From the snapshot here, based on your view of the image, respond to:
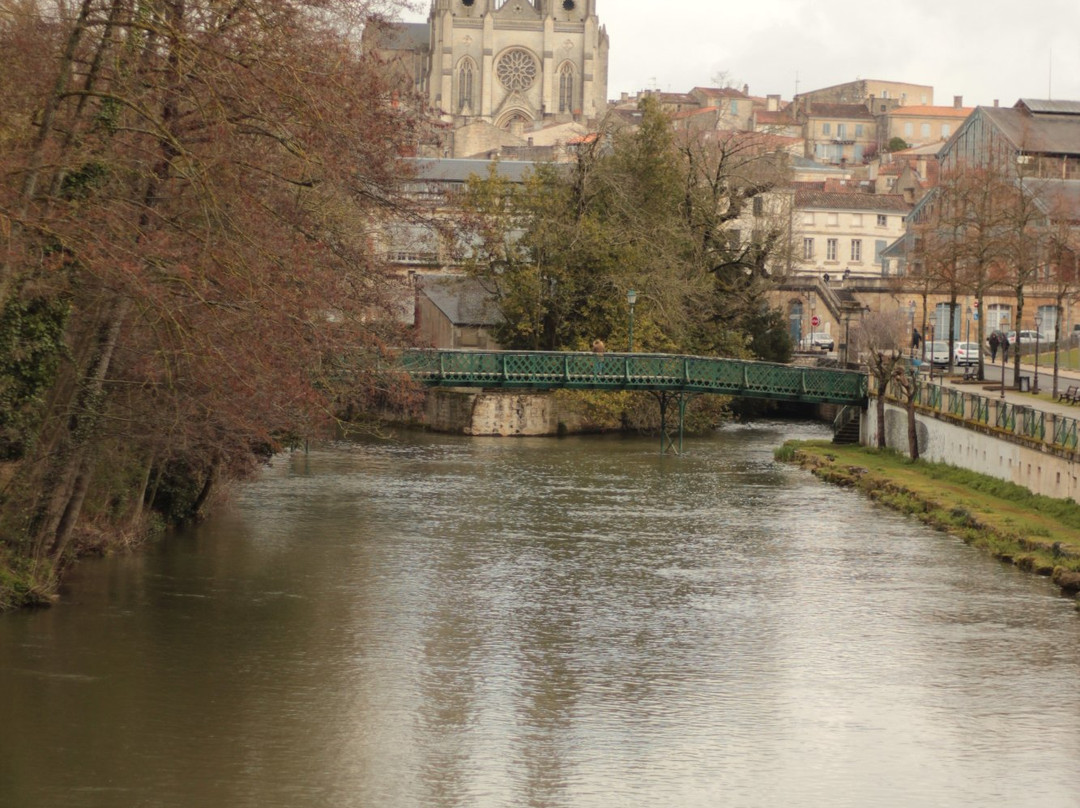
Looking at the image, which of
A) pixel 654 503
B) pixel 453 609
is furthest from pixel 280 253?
pixel 654 503

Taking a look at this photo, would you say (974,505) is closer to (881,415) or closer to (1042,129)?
(881,415)

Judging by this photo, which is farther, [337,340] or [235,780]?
[337,340]

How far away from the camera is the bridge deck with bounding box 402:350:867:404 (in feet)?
145

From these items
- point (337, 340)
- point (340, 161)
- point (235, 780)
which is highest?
point (340, 161)

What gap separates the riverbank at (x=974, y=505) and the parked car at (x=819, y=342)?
30392mm

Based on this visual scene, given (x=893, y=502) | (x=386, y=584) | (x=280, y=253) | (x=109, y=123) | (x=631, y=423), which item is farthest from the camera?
(x=631, y=423)

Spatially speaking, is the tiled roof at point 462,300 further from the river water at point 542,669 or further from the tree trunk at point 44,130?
the tree trunk at point 44,130

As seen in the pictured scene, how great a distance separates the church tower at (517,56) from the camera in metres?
141

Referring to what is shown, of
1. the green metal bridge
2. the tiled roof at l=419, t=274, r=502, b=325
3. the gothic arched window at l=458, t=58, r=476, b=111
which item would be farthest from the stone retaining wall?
the gothic arched window at l=458, t=58, r=476, b=111

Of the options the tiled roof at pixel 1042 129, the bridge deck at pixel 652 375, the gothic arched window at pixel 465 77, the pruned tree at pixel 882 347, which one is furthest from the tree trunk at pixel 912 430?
the gothic arched window at pixel 465 77

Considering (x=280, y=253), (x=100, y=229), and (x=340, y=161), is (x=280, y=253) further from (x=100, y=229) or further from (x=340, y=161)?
(x=100, y=229)

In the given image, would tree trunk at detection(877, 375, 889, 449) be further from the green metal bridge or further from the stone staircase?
the stone staircase

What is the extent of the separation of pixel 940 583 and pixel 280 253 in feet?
37.1

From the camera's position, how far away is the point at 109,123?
18562mm
